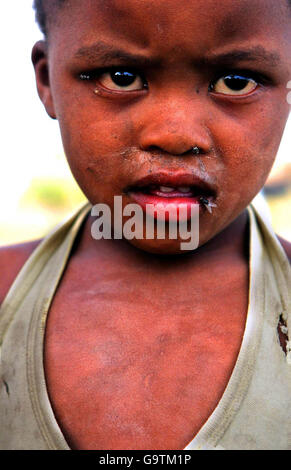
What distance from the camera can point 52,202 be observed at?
6.48 metres

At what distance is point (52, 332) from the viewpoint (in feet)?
3.52

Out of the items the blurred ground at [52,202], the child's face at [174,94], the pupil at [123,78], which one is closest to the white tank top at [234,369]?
the child's face at [174,94]

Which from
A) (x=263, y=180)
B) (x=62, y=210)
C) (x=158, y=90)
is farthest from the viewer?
(x=62, y=210)

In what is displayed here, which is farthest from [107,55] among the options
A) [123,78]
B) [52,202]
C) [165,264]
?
[52,202]

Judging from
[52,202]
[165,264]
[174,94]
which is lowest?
[165,264]

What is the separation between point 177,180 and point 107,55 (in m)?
0.24

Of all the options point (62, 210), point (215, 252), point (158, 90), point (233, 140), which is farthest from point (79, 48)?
point (62, 210)

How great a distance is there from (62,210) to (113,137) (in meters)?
5.28

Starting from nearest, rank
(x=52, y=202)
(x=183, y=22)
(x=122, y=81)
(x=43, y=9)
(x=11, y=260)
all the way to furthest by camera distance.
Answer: (x=183, y=22), (x=122, y=81), (x=43, y=9), (x=11, y=260), (x=52, y=202)

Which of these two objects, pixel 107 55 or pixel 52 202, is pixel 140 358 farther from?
pixel 52 202

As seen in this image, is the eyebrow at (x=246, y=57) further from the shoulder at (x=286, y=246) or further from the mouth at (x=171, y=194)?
the shoulder at (x=286, y=246)

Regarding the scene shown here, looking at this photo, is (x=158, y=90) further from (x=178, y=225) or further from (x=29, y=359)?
(x=29, y=359)

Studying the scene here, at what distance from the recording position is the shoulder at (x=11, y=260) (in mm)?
1211

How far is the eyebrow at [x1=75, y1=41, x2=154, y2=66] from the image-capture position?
0.92 metres
